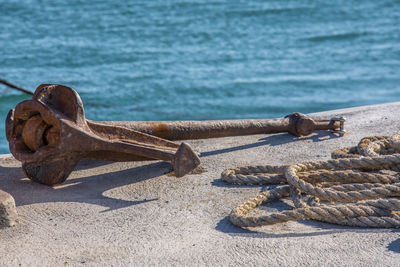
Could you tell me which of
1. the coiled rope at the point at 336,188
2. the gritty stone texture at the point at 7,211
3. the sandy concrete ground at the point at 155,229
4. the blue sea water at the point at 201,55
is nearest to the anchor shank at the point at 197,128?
the sandy concrete ground at the point at 155,229

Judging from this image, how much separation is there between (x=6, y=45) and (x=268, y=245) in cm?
794

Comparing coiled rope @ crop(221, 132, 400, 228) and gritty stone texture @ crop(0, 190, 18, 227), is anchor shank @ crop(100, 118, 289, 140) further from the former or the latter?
gritty stone texture @ crop(0, 190, 18, 227)

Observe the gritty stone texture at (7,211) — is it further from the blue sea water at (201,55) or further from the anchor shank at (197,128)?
the blue sea water at (201,55)

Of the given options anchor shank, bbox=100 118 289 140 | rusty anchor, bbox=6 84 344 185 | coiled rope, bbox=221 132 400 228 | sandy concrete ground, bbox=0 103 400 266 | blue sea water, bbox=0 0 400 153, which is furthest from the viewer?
blue sea water, bbox=0 0 400 153

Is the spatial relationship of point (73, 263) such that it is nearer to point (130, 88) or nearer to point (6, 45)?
point (130, 88)

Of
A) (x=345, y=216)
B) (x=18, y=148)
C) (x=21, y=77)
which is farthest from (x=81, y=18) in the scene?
(x=345, y=216)

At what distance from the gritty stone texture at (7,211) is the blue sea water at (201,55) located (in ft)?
11.4

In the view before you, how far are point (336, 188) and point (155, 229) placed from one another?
0.79m

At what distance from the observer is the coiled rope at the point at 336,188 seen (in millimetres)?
2275

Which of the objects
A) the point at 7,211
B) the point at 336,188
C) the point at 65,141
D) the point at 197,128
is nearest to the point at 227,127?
the point at 197,128

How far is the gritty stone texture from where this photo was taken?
2.29 metres

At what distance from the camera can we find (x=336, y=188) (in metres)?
2.54

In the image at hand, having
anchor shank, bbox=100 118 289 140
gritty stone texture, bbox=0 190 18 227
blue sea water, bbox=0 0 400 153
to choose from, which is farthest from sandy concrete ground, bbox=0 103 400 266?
blue sea water, bbox=0 0 400 153

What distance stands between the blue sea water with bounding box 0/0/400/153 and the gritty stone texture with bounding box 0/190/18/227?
348 cm
